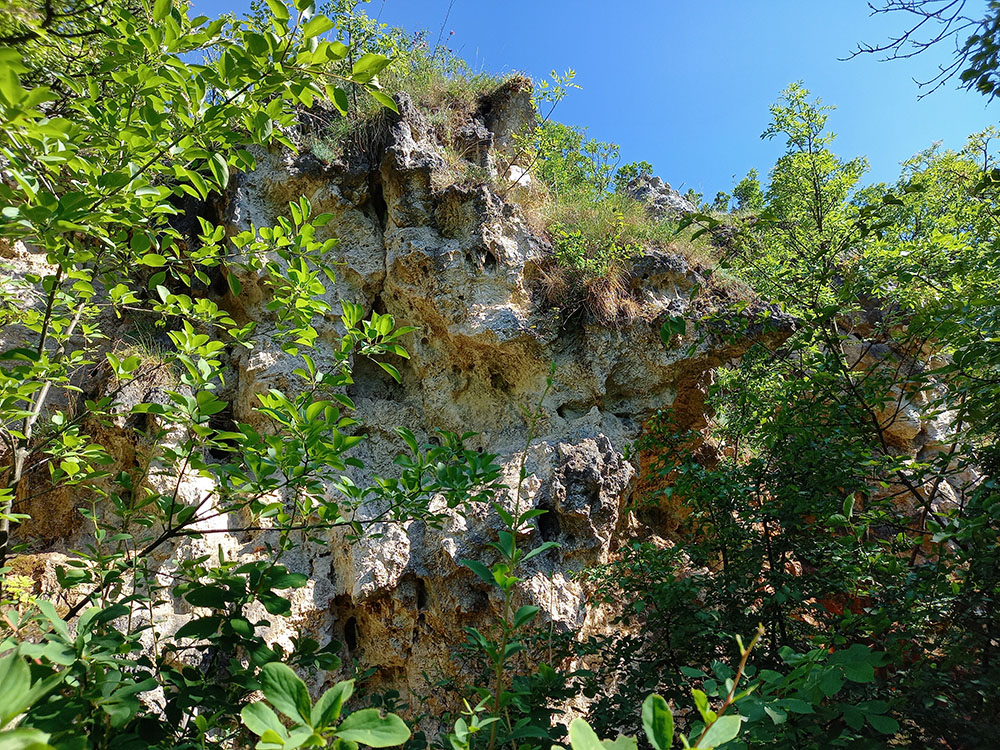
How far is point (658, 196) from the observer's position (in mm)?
9141

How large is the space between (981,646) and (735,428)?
1773 millimetres

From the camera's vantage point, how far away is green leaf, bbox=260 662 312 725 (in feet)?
1.97

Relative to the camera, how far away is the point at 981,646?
1.32m

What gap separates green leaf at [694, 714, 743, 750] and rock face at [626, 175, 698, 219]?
7.47m

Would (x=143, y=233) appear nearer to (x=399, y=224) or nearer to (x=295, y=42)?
(x=295, y=42)

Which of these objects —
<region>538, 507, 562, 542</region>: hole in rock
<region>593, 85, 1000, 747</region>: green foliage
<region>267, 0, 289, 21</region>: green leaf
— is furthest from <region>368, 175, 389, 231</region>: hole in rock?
<region>267, 0, 289, 21</region>: green leaf

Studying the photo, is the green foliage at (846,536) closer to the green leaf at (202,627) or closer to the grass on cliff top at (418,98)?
the green leaf at (202,627)

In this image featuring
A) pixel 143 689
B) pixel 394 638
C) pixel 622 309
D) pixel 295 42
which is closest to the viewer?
pixel 143 689

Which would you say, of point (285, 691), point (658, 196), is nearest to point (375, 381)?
point (285, 691)

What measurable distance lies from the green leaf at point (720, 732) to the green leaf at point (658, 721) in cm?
4

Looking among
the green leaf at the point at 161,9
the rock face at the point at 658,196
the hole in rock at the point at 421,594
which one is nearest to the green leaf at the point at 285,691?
the green leaf at the point at 161,9

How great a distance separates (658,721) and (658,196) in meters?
9.73

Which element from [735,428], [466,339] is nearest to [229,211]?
[466,339]

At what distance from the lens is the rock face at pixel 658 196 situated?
25.2 ft
